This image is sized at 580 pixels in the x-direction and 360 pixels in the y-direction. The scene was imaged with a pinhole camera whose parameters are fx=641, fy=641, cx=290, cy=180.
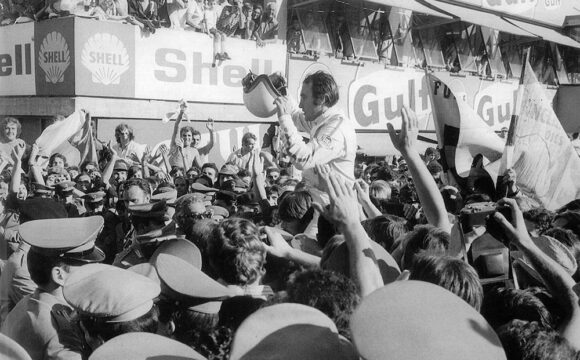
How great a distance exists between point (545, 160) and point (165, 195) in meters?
2.85

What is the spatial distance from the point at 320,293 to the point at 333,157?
189cm

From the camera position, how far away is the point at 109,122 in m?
11.0

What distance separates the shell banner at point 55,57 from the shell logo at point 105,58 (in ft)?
0.92

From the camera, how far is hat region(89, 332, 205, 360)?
5.56 ft

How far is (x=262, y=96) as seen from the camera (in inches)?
158

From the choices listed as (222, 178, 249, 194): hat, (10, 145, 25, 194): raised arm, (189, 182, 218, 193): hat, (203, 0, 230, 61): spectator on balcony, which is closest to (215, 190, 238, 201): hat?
(222, 178, 249, 194): hat

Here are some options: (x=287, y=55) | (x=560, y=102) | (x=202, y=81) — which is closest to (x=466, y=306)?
(x=202, y=81)

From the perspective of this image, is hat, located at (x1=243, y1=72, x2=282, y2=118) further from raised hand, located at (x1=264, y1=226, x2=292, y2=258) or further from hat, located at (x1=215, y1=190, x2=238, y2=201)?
hat, located at (x1=215, y1=190, x2=238, y2=201)

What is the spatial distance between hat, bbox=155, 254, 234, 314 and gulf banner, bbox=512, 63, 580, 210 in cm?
308

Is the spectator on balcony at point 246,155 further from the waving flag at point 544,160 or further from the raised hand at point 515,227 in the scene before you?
the raised hand at point 515,227

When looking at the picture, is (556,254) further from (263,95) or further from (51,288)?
(51,288)

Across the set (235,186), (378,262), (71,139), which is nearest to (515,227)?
(378,262)

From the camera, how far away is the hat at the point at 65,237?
107 inches

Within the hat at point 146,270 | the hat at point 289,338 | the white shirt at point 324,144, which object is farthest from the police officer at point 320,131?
the hat at point 289,338
